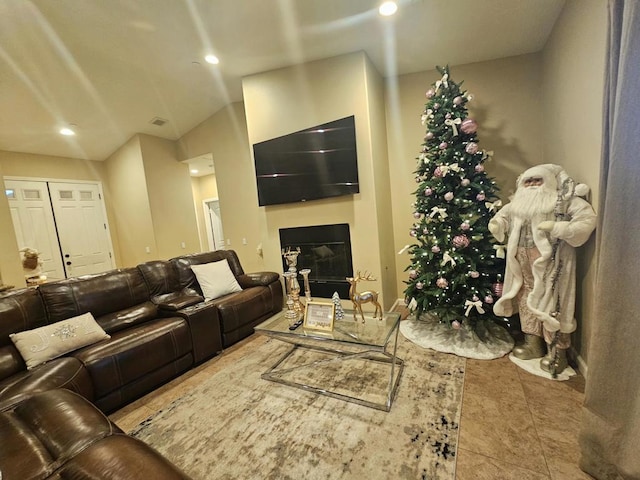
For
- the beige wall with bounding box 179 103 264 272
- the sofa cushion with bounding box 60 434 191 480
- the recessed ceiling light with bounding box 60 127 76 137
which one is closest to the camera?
the sofa cushion with bounding box 60 434 191 480

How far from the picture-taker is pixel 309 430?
163 centimetres

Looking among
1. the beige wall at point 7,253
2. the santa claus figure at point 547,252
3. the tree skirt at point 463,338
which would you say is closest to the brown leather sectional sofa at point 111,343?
the tree skirt at point 463,338

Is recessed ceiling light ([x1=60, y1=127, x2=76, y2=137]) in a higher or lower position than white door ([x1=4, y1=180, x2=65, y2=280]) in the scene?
higher

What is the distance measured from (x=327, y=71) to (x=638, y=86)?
9.23 feet

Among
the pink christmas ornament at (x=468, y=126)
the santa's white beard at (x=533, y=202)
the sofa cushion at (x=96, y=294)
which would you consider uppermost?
the pink christmas ornament at (x=468, y=126)

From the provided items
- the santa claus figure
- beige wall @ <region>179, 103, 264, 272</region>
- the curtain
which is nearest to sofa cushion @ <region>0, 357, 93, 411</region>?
the curtain

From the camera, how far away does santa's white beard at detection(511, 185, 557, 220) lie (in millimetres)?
1896

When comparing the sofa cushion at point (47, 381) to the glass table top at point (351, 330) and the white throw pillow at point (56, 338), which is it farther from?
the glass table top at point (351, 330)

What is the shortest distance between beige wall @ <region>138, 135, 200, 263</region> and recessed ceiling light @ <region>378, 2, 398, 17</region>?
445 cm

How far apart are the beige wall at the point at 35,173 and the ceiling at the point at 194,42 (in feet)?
1.54

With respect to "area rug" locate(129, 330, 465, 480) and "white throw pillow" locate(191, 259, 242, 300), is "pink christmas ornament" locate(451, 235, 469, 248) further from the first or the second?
"white throw pillow" locate(191, 259, 242, 300)

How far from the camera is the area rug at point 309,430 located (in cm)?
139

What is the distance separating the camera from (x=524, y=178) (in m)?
2.07

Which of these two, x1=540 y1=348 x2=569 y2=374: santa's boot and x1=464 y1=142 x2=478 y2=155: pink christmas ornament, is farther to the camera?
x1=464 y1=142 x2=478 y2=155: pink christmas ornament
